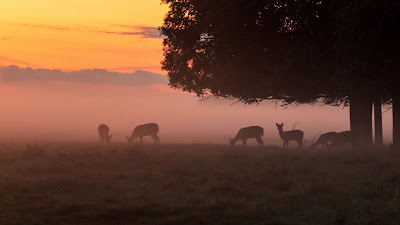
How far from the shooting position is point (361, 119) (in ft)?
95.6

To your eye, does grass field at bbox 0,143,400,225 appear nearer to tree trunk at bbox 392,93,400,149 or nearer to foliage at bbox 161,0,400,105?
foliage at bbox 161,0,400,105

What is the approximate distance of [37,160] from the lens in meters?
21.1

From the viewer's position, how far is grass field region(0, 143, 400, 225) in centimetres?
1249

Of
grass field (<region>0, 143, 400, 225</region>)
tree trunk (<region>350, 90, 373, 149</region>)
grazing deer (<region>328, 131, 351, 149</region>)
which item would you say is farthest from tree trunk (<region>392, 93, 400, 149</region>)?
grass field (<region>0, 143, 400, 225</region>)

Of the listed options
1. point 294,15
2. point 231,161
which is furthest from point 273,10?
point 231,161

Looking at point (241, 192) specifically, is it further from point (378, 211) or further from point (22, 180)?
point (22, 180)

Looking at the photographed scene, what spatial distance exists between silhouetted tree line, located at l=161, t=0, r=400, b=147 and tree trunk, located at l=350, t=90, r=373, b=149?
0.05 metres

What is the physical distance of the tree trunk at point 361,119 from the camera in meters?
29.0

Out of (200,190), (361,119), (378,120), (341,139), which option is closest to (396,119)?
(361,119)

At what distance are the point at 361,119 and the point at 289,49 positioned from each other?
10014 mm

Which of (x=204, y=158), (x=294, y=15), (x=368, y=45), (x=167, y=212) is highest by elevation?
(x=294, y=15)

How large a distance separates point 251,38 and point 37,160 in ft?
31.4

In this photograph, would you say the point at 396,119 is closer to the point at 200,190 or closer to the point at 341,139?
the point at 341,139

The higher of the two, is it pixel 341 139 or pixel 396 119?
pixel 396 119
